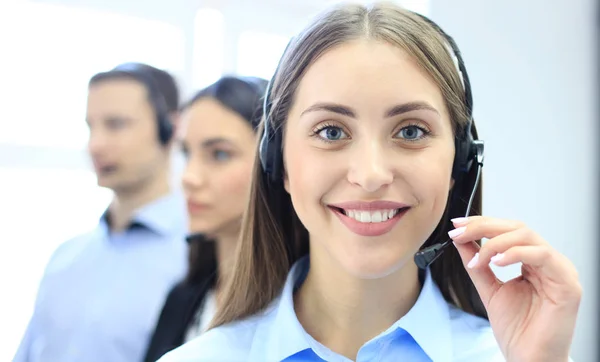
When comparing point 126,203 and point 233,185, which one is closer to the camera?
point 233,185

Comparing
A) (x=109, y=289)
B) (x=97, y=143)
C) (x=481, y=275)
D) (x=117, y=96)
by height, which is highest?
(x=117, y=96)

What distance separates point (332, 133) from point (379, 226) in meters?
0.16

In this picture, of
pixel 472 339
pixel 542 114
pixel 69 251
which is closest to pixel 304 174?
pixel 472 339

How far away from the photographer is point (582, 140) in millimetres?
2049

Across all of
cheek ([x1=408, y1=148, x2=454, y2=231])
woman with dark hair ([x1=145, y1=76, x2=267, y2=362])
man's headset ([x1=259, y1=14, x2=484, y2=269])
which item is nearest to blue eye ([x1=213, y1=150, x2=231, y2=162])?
woman with dark hair ([x1=145, y1=76, x2=267, y2=362])

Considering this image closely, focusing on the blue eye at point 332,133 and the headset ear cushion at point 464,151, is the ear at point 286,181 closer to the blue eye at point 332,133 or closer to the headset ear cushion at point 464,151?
the blue eye at point 332,133

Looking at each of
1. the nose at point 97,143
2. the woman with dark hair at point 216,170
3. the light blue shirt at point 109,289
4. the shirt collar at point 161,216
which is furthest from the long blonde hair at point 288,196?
the nose at point 97,143

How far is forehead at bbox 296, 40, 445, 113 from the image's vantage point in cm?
85

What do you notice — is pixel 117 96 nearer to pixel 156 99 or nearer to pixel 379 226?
pixel 156 99

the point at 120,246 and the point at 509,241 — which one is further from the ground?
the point at 509,241

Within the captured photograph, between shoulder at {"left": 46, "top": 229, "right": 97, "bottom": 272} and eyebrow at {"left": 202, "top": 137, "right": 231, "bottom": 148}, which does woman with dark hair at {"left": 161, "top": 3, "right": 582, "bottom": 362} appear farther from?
shoulder at {"left": 46, "top": 229, "right": 97, "bottom": 272}

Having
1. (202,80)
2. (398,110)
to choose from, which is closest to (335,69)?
(398,110)

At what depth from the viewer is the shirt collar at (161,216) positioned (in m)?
1.79

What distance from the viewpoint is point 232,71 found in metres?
2.01
